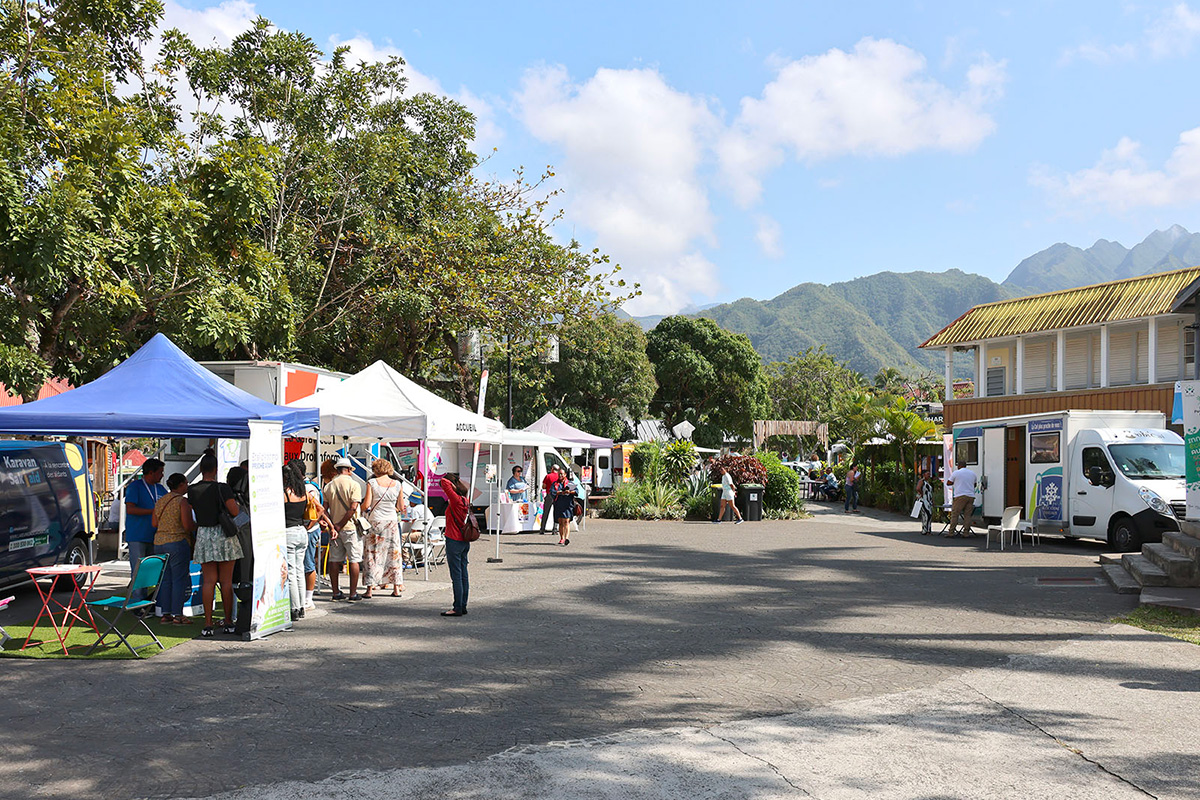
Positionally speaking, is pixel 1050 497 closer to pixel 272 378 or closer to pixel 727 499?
pixel 727 499

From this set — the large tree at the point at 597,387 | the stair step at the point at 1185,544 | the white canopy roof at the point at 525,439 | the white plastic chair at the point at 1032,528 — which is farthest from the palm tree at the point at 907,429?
the stair step at the point at 1185,544

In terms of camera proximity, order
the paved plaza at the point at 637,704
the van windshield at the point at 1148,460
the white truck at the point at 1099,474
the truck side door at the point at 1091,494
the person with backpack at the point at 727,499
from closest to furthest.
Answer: the paved plaza at the point at 637,704
the white truck at the point at 1099,474
the van windshield at the point at 1148,460
the truck side door at the point at 1091,494
the person with backpack at the point at 727,499

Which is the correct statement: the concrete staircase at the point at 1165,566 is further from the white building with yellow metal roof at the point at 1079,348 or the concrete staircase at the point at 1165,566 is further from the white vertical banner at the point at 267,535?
the white building with yellow metal roof at the point at 1079,348

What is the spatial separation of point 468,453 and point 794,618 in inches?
573

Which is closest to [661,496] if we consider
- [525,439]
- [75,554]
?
[525,439]

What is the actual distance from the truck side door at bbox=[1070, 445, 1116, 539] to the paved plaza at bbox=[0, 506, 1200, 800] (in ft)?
23.6

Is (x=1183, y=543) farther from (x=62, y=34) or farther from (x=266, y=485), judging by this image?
(x=62, y=34)

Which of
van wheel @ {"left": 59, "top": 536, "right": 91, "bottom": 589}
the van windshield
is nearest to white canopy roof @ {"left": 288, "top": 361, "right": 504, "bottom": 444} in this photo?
van wheel @ {"left": 59, "top": 536, "right": 91, "bottom": 589}

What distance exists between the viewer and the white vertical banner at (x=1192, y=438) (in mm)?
13164

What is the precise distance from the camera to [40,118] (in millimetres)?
13508

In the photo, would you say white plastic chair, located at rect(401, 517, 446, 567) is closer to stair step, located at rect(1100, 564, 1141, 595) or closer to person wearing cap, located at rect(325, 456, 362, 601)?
person wearing cap, located at rect(325, 456, 362, 601)

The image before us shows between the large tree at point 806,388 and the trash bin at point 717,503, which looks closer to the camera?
the trash bin at point 717,503

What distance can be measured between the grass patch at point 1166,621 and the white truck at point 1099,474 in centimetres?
767

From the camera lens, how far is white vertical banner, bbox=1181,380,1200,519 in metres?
13.2
